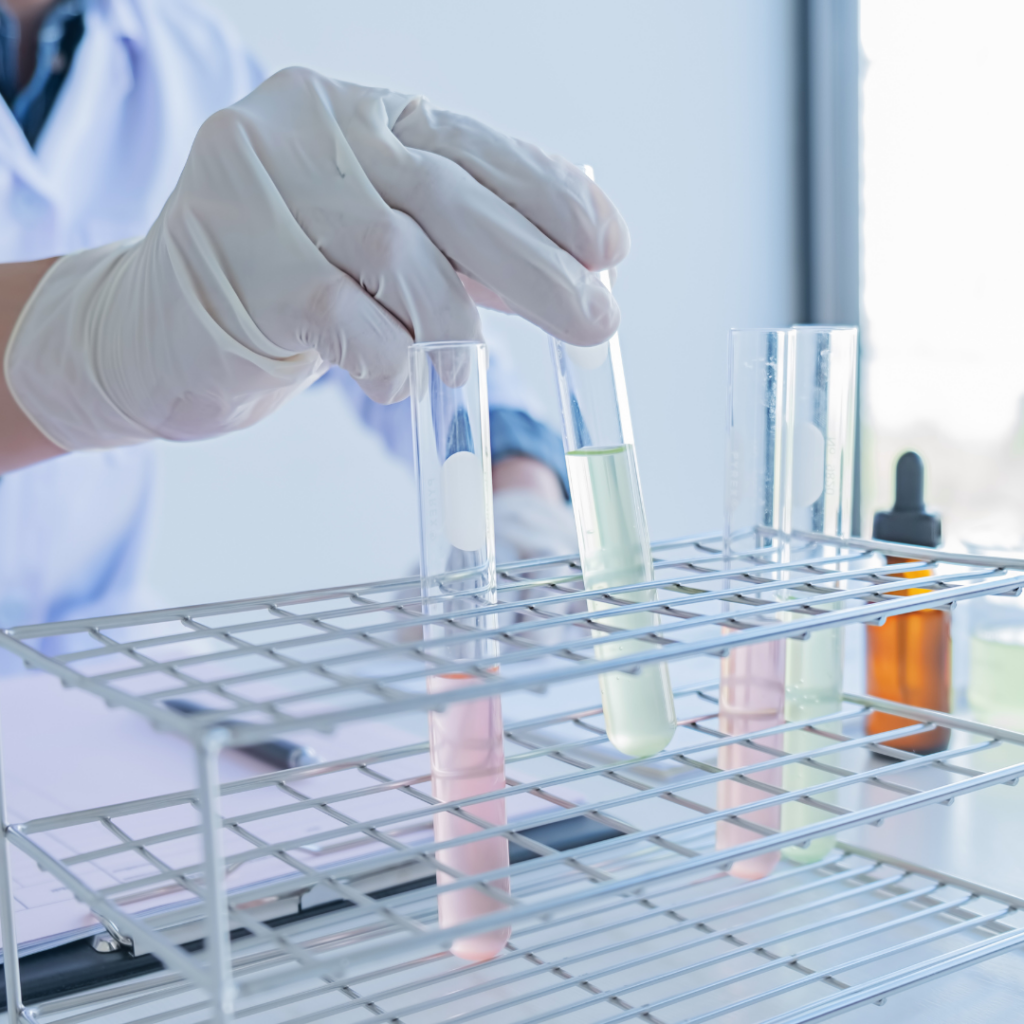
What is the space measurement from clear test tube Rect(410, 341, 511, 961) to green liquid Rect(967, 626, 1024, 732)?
0.65 m

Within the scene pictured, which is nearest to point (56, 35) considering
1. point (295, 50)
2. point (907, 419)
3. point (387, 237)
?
point (295, 50)

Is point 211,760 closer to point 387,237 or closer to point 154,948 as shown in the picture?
point 154,948

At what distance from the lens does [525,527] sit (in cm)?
144

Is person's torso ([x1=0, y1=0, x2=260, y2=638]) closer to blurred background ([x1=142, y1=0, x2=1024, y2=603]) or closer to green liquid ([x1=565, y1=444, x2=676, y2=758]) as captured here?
blurred background ([x1=142, y1=0, x2=1024, y2=603])

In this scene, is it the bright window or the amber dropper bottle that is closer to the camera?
the amber dropper bottle

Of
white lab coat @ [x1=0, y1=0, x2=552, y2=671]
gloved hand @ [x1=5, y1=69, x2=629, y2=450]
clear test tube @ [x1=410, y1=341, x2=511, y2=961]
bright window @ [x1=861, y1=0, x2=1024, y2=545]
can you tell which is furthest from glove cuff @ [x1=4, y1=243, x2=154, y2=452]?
bright window @ [x1=861, y1=0, x2=1024, y2=545]

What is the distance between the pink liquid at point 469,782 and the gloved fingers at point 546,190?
0.29 metres

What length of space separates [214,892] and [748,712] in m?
0.38

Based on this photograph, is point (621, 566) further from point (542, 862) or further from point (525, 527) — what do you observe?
point (525, 527)

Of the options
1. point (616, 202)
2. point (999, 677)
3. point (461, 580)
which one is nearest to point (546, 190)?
point (461, 580)

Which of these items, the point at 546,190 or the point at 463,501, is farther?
the point at 546,190

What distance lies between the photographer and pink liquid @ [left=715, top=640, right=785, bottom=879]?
2.08 feet

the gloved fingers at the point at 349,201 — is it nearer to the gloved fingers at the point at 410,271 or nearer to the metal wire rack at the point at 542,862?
the gloved fingers at the point at 410,271

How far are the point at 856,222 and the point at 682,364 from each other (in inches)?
15.1
